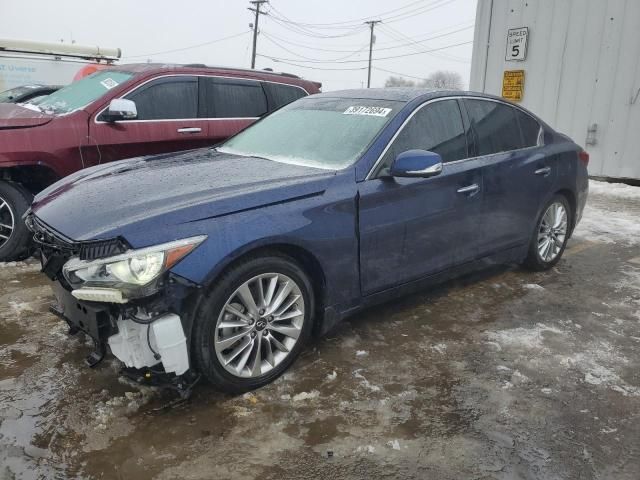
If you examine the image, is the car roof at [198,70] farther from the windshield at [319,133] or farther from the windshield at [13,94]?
the windshield at [13,94]

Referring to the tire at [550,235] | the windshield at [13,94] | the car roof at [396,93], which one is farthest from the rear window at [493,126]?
the windshield at [13,94]

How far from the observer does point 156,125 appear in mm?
5492

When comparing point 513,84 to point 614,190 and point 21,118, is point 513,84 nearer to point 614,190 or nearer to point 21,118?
point 614,190

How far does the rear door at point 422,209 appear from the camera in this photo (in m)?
3.30

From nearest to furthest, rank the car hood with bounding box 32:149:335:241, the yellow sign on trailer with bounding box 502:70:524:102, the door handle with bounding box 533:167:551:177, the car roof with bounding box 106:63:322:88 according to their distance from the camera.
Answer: the car hood with bounding box 32:149:335:241, the door handle with bounding box 533:167:551:177, the car roof with bounding box 106:63:322:88, the yellow sign on trailer with bounding box 502:70:524:102

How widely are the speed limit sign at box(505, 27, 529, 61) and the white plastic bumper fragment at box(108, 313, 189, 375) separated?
9195 millimetres

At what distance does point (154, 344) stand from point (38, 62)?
1256 cm

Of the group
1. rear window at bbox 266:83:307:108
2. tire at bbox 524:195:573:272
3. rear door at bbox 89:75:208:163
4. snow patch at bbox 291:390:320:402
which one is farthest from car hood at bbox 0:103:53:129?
tire at bbox 524:195:573:272

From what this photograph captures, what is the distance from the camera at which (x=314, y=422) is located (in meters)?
2.70

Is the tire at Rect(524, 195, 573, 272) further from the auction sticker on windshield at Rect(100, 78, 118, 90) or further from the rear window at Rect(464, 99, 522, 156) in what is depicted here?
the auction sticker on windshield at Rect(100, 78, 118, 90)

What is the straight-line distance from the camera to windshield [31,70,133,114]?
17.2ft

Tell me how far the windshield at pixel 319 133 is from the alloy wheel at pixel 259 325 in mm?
839

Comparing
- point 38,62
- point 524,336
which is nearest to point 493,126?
point 524,336

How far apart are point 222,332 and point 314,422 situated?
25.0 inches
